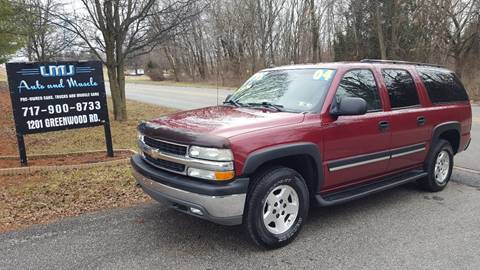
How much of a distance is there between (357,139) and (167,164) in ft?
6.90

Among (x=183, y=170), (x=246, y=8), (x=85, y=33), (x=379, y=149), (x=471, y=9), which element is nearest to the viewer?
(x=183, y=170)

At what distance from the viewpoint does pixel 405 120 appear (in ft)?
16.5

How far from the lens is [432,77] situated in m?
5.76

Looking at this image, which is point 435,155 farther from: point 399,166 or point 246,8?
point 246,8

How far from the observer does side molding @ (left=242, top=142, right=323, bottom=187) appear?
358cm

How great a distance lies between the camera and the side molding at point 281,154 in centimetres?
358

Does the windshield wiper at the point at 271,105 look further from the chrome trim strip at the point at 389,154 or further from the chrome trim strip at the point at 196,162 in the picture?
the chrome trim strip at the point at 196,162

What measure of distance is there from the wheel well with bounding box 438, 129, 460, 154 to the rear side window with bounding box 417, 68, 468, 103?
0.48 meters

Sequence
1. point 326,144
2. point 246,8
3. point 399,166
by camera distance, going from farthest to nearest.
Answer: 1. point 246,8
2. point 399,166
3. point 326,144

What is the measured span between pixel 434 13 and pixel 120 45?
65.6 feet

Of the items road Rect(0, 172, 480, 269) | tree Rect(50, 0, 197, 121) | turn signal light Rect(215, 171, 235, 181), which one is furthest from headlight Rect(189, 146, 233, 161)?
tree Rect(50, 0, 197, 121)

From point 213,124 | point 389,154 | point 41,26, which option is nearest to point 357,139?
point 389,154

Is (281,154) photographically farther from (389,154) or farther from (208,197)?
(389,154)

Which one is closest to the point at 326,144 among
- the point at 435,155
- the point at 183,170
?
the point at 183,170
